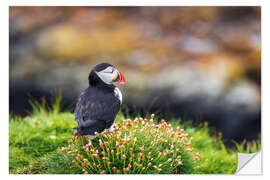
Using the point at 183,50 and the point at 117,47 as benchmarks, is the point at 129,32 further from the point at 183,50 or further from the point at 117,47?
the point at 183,50

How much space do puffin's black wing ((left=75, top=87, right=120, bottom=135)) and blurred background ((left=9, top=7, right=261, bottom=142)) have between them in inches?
18.0

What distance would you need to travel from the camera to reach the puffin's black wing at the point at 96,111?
8.84 ft

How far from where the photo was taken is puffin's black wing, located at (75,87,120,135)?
2695mm

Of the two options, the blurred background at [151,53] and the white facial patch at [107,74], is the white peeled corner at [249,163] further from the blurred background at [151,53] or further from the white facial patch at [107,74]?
the white facial patch at [107,74]

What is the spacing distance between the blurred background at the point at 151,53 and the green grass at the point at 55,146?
0.17 metres

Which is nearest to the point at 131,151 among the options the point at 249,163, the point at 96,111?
the point at 96,111

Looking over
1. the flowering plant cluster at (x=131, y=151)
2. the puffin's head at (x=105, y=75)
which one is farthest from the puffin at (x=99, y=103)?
the flowering plant cluster at (x=131, y=151)

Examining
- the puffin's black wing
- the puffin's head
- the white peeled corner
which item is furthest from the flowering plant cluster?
the white peeled corner

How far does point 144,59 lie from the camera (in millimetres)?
3330

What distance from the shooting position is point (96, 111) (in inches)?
109

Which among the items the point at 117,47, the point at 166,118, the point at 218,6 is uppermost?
the point at 218,6

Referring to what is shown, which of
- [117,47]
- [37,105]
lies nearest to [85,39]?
[117,47]
